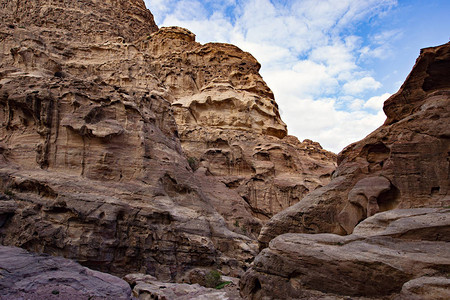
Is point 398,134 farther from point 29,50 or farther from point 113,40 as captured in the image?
point 113,40

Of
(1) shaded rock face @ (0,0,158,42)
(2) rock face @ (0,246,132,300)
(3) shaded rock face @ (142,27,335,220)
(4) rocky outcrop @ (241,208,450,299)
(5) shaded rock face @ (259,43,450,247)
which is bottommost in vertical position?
(2) rock face @ (0,246,132,300)

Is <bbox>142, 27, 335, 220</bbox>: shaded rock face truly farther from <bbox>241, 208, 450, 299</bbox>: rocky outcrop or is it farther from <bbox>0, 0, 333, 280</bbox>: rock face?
<bbox>241, 208, 450, 299</bbox>: rocky outcrop

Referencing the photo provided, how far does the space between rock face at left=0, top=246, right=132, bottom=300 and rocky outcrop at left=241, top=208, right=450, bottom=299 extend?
4.83 meters

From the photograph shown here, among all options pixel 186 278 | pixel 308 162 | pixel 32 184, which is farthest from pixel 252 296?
pixel 308 162

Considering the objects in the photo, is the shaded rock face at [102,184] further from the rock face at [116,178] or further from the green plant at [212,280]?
the green plant at [212,280]

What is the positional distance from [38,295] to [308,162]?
3678cm

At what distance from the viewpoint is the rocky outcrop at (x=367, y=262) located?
768cm

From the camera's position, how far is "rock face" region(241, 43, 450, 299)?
8061 millimetres

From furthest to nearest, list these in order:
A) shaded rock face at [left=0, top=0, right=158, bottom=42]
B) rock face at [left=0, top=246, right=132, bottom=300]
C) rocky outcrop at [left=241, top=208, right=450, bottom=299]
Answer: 1. shaded rock face at [left=0, top=0, right=158, bottom=42]
2. rock face at [left=0, top=246, right=132, bottom=300]
3. rocky outcrop at [left=241, top=208, right=450, bottom=299]

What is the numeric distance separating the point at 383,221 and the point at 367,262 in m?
2.23

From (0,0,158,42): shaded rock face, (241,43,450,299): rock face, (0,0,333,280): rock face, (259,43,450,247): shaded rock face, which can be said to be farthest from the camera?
(0,0,158,42): shaded rock face

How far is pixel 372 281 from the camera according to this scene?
8.12m

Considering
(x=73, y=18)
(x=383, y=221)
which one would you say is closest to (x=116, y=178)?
(x=383, y=221)

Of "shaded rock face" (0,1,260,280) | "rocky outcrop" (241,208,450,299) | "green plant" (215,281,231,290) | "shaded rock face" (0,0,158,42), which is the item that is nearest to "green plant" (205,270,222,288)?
"green plant" (215,281,231,290)
